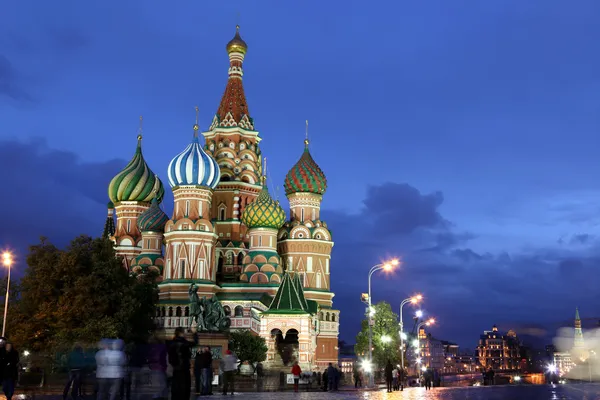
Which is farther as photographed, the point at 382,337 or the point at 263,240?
A: the point at 382,337

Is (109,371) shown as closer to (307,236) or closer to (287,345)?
(287,345)

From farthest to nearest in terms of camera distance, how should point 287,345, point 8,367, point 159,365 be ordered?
point 287,345
point 8,367
point 159,365

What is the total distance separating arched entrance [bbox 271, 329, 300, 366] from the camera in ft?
188

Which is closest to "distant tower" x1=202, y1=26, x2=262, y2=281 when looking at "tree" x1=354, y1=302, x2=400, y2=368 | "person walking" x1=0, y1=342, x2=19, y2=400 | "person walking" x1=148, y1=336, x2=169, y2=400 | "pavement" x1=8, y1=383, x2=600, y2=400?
"tree" x1=354, y1=302, x2=400, y2=368

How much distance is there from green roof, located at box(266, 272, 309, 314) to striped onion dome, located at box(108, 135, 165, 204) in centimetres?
2023

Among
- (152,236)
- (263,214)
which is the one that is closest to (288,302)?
(263,214)

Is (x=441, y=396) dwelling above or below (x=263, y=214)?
below

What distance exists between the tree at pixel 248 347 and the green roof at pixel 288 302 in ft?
9.14

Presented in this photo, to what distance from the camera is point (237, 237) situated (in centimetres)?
6925

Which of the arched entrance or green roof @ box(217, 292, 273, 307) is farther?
green roof @ box(217, 292, 273, 307)

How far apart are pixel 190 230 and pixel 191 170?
502 centimetres

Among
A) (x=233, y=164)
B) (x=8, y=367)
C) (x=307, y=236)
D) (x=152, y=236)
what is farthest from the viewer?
(x=233, y=164)

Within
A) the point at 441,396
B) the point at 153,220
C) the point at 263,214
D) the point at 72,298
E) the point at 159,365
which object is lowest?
the point at 441,396

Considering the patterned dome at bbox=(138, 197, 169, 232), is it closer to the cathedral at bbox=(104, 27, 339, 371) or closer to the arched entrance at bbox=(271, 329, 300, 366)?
the cathedral at bbox=(104, 27, 339, 371)
